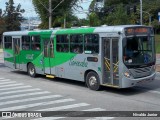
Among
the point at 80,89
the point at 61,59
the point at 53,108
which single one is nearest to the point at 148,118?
the point at 53,108

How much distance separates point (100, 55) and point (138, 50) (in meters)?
1.47

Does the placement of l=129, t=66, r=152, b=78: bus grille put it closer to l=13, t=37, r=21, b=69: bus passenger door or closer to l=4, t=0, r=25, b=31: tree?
l=13, t=37, r=21, b=69: bus passenger door

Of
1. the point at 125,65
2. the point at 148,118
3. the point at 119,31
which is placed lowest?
the point at 148,118

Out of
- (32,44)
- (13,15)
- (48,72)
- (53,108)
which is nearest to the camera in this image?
(53,108)

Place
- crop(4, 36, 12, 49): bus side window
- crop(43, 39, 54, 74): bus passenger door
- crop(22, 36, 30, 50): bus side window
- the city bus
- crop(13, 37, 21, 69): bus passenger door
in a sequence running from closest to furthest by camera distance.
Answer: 1. the city bus
2. crop(43, 39, 54, 74): bus passenger door
3. crop(22, 36, 30, 50): bus side window
4. crop(13, 37, 21, 69): bus passenger door
5. crop(4, 36, 12, 49): bus side window

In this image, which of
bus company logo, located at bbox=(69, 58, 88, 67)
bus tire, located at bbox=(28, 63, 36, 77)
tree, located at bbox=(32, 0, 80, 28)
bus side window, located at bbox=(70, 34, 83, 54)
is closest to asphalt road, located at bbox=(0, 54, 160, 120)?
bus company logo, located at bbox=(69, 58, 88, 67)

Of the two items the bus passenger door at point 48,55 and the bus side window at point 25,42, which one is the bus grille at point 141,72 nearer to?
the bus passenger door at point 48,55

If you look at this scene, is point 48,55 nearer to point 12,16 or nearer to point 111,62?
point 111,62

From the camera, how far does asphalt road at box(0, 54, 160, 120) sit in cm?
1047

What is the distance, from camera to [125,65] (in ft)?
41.1

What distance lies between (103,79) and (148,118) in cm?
451

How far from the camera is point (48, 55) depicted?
16953 mm

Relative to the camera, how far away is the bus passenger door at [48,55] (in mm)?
16688

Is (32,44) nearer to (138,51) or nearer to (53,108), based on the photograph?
(138,51)
